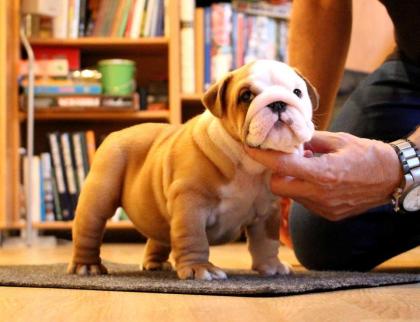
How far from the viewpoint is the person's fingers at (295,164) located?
105 cm

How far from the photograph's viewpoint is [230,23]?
274 cm

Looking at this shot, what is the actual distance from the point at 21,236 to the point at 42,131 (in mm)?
479

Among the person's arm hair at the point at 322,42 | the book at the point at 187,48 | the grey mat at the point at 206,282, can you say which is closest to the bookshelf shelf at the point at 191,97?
the book at the point at 187,48

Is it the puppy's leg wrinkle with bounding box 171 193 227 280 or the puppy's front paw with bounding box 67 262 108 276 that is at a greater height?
the puppy's leg wrinkle with bounding box 171 193 227 280

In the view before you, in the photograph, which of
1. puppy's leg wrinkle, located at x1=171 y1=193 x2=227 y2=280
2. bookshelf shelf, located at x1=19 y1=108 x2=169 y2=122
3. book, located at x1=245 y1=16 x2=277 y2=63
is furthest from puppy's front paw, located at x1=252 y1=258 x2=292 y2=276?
book, located at x1=245 y1=16 x2=277 y2=63

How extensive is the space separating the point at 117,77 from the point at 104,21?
239mm

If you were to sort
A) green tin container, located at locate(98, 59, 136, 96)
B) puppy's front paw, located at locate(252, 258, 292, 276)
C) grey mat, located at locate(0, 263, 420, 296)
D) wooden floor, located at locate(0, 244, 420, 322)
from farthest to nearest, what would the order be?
green tin container, located at locate(98, 59, 136, 96)
puppy's front paw, located at locate(252, 258, 292, 276)
grey mat, located at locate(0, 263, 420, 296)
wooden floor, located at locate(0, 244, 420, 322)

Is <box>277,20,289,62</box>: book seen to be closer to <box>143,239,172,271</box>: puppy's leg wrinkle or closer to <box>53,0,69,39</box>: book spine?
<box>53,0,69,39</box>: book spine

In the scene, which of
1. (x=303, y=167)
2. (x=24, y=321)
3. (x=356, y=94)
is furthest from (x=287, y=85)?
(x=356, y=94)

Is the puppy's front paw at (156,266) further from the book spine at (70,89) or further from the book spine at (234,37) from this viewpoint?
the book spine at (234,37)

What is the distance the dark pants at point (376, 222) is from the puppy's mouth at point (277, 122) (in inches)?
21.0

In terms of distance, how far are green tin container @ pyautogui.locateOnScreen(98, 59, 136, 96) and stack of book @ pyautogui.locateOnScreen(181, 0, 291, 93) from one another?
0.64 feet

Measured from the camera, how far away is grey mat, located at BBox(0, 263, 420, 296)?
3.17 feet

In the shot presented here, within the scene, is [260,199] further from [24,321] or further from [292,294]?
[24,321]
